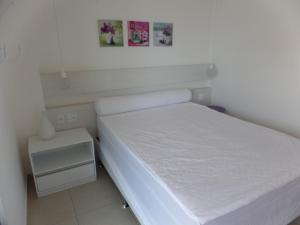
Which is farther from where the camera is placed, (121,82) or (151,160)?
(121,82)

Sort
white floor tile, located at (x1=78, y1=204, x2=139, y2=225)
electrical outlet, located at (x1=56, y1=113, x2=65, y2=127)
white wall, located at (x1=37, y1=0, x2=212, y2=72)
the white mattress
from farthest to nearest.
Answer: electrical outlet, located at (x1=56, y1=113, x2=65, y2=127)
white wall, located at (x1=37, y1=0, x2=212, y2=72)
white floor tile, located at (x1=78, y1=204, x2=139, y2=225)
the white mattress

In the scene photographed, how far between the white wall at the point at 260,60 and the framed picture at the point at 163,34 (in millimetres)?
738

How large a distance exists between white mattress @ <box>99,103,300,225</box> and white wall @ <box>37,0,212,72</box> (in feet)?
2.54

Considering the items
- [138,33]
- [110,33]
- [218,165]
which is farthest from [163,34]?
[218,165]

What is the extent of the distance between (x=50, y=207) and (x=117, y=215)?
62cm

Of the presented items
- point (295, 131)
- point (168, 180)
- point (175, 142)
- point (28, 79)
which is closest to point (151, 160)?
point (168, 180)

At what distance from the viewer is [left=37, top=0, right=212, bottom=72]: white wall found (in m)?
2.14

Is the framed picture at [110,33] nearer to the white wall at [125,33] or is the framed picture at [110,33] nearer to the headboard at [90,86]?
the white wall at [125,33]

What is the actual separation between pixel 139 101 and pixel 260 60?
58.7 inches

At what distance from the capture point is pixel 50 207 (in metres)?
1.88

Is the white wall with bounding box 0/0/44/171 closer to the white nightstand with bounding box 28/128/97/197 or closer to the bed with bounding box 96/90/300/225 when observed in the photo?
the white nightstand with bounding box 28/128/97/197

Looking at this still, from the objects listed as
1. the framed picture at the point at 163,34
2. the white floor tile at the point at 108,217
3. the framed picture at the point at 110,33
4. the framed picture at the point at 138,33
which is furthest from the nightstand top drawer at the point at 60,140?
the framed picture at the point at 163,34

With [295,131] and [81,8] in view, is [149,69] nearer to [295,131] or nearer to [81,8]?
[81,8]

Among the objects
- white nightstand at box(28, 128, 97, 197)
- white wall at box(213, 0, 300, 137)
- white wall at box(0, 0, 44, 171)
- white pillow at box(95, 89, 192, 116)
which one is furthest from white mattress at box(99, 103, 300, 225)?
white wall at box(0, 0, 44, 171)
